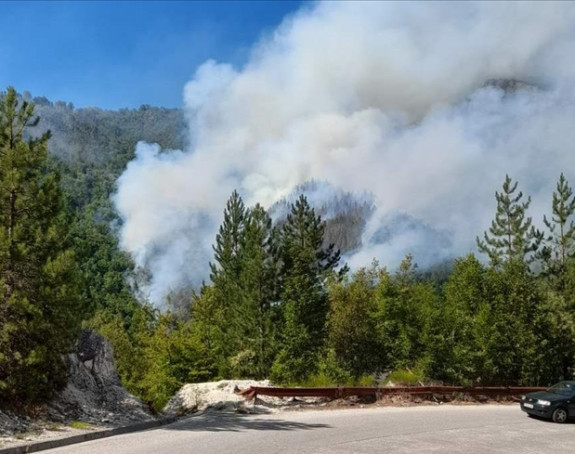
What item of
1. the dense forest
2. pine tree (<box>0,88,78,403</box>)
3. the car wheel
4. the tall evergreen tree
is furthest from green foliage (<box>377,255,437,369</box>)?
pine tree (<box>0,88,78,403</box>)

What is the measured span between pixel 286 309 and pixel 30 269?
32.0 meters

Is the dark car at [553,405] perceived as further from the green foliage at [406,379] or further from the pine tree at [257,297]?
the pine tree at [257,297]

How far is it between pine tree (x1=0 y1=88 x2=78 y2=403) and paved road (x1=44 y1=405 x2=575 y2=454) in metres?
3.24

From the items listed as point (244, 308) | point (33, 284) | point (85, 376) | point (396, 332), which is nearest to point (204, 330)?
point (244, 308)

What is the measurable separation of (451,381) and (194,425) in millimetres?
16948

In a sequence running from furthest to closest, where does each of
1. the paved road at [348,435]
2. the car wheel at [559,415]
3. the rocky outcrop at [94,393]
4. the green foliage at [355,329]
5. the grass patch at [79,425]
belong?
1. the green foliage at [355,329]
2. the car wheel at [559,415]
3. the rocky outcrop at [94,393]
4. the grass patch at [79,425]
5. the paved road at [348,435]

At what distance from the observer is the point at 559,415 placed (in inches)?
744

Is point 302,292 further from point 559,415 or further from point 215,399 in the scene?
point 559,415

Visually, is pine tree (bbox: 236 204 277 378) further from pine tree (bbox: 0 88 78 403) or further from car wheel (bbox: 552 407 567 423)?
pine tree (bbox: 0 88 78 403)

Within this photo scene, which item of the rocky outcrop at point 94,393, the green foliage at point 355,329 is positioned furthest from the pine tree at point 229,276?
the rocky outcrop at point 94,393

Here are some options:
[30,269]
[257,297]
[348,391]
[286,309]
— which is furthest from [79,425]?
[257,297]

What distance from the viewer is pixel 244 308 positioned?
51031mm

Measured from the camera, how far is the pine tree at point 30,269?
14.3 meters

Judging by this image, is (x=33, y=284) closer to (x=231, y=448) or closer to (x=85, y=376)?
(x=85, y=376)
